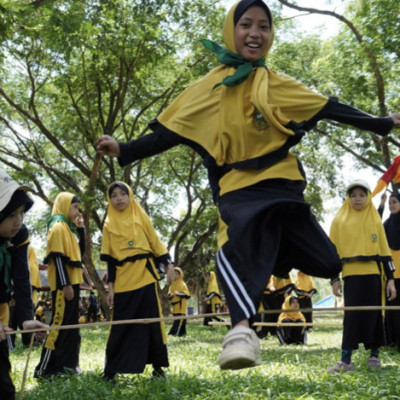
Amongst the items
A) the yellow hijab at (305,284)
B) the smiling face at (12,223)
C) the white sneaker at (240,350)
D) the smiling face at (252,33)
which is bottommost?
the white sneaker at (240,350)

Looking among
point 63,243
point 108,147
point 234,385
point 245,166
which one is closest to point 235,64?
point 245,166

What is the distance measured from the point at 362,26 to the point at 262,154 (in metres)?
10.3

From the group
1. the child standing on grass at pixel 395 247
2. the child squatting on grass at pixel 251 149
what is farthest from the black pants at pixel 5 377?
the child standing on grass at pixel 395 247

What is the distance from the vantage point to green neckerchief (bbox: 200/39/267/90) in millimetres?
3176

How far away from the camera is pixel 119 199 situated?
6.20 metres

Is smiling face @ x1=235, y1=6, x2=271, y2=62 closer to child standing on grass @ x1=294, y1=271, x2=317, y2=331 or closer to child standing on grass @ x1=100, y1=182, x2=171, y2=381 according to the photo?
child standing on grass @ x1=100, y1=182, x2=171, y2=381

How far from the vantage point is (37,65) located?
49.4 feet

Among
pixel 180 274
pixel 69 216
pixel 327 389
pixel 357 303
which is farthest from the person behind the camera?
pixel 180 274

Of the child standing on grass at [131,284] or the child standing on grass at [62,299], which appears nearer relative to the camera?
the child standing on grass at [131,284]

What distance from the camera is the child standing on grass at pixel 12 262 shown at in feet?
11.5

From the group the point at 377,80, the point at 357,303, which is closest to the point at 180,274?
the point at 377,80

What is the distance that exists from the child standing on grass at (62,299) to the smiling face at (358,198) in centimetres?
322

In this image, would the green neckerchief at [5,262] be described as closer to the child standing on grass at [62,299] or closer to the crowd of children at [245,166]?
the crowd of children at [245,166]

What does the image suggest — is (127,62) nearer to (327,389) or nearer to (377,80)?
(377,80)
